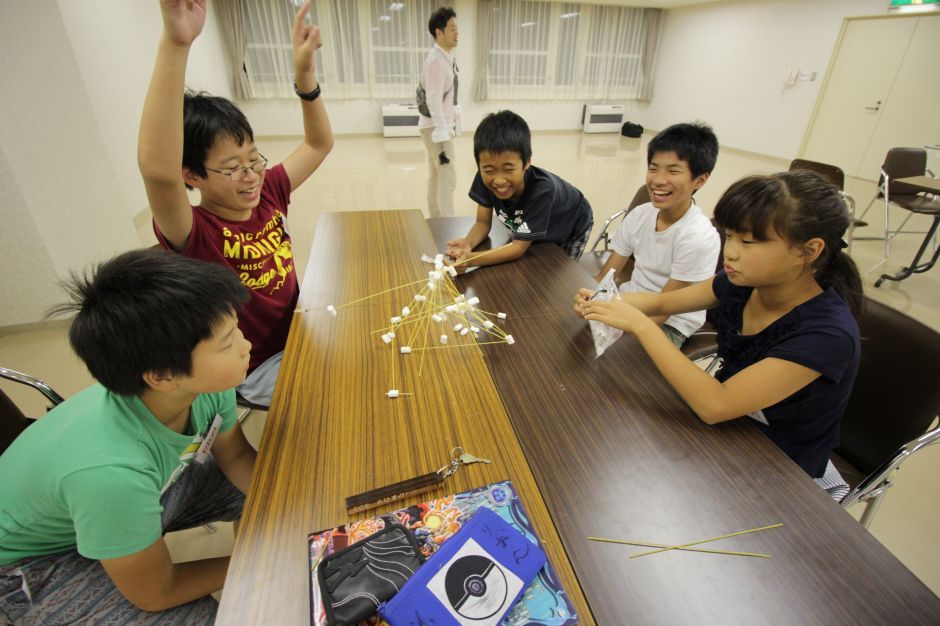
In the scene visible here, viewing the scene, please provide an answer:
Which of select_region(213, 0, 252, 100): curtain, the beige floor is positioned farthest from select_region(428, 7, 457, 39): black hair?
select_region(213, 0, 252, 100): curtain

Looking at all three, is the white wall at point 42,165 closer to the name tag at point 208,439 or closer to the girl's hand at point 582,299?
the name tag at point 208,439

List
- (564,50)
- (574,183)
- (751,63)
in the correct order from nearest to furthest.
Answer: (574,183) < (751,63) < (564,50)

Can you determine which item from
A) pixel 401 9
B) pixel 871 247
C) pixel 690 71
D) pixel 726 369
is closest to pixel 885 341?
pixel 726 369

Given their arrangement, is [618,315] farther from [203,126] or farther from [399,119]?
[399,119]

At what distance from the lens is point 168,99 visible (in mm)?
973

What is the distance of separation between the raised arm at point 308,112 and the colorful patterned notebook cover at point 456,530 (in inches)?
55.3

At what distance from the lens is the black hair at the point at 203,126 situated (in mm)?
1235

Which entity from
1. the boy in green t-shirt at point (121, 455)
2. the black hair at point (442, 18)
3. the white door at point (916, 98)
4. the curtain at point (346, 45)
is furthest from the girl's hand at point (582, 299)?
the curtain at point (346, 45)

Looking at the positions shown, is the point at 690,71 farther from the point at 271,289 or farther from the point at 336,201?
the point at 271,289

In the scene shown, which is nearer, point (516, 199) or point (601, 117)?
point (516, 199)

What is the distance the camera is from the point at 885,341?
1.25 meters

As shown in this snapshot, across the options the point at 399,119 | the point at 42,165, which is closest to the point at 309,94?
the point at 42,165

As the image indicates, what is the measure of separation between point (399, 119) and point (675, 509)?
8.88 metres

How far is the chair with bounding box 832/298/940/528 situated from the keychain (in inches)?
44.6
